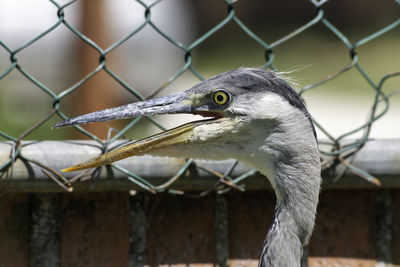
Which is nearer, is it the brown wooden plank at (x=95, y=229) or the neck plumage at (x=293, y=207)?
the neck plumage at (x=293, y=207)

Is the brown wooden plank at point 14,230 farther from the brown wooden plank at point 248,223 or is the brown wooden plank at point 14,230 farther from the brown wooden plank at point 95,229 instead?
the brown wooden plank at point 248,223

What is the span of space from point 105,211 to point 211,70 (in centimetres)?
910

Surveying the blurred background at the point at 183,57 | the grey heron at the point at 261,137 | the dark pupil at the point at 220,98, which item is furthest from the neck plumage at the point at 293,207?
the blurred background at the point at 183,57

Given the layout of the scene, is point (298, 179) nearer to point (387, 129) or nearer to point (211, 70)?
point (387, 129)

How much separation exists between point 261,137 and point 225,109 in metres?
0.12

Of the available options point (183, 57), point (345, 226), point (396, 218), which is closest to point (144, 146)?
point (345, 226)

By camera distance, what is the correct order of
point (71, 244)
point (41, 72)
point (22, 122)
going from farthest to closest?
1. point (41, 72)
2. point (22, 122)
3. point (71, 244)

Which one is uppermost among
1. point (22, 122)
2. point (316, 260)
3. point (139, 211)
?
point (22, 122)

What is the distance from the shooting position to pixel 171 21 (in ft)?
38.1

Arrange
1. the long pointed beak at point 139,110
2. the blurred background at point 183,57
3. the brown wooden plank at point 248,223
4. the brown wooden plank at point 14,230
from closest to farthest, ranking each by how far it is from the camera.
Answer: the long pointed beak at point 139,110 → the brown wooden plank at point 14,230 → the brown wooden plank at point 248,223 → the blurred background at point 183,57

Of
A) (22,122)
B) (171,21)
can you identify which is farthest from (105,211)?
(171,21)

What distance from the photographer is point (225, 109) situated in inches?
64.1

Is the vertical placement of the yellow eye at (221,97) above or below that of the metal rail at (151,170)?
above

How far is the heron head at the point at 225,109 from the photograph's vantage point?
1.61 m
